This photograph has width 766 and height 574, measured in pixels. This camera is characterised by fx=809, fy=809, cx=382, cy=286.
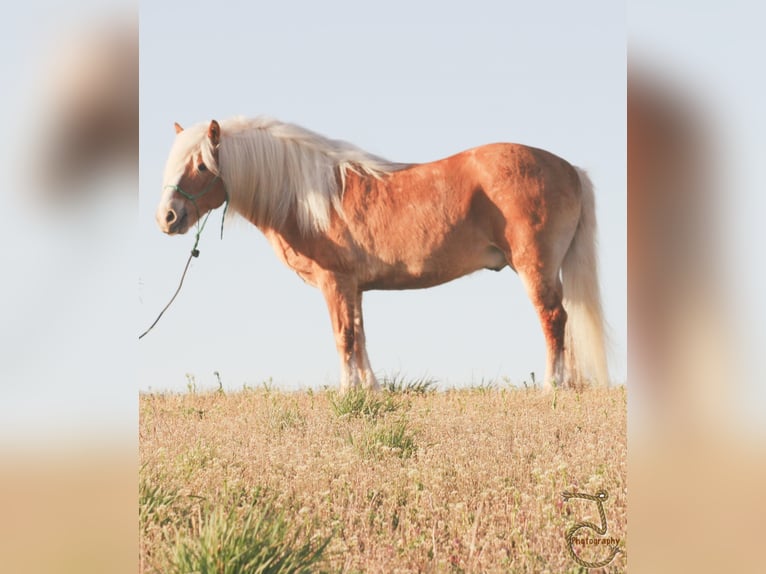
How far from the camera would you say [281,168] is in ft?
21.7

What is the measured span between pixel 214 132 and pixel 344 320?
1.77 meters

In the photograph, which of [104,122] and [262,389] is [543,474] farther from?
[104,122]

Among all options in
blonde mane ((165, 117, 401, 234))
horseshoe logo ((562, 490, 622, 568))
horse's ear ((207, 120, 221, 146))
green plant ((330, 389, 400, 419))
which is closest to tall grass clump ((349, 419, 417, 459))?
green plant ((330, 389, 400, 419))

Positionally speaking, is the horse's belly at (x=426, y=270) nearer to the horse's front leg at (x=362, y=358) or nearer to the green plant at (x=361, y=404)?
the horse's front leg at (x=362, y=358)

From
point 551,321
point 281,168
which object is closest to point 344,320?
point 281,168

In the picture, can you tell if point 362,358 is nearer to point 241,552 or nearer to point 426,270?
point 426,270

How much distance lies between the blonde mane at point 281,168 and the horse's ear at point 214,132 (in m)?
0.05

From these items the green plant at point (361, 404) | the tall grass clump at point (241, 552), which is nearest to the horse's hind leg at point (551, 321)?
the green plant at point (361, 404)

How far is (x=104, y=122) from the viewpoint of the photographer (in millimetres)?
2795

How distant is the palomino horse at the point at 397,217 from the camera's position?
6176 mm

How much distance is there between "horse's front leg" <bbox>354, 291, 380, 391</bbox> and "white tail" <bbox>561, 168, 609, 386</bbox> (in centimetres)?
150

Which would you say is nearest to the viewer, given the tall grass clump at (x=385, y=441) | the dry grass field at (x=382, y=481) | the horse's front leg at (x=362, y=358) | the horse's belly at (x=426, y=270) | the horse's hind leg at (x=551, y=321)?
the dry grass field at (x=382, y=481)

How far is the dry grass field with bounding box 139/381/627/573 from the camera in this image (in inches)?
152

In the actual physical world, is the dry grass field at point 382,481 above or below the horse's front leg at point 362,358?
below
